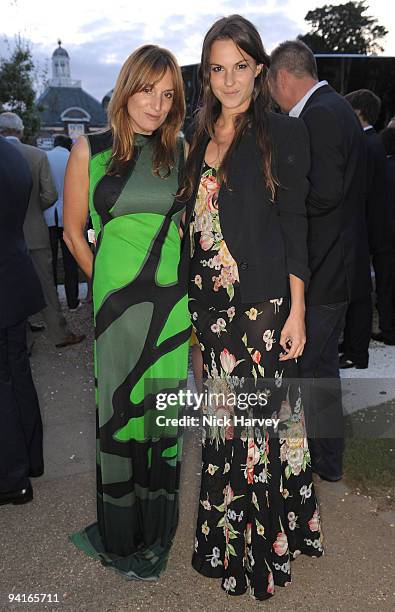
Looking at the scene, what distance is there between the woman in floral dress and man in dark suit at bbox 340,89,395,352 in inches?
107

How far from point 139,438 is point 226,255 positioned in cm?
87

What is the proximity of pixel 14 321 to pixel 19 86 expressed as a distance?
16.0m

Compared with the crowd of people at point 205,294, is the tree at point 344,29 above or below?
above

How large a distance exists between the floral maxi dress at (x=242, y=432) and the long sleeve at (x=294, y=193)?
0.57ft

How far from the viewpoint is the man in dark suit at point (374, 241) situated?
484 centimetres

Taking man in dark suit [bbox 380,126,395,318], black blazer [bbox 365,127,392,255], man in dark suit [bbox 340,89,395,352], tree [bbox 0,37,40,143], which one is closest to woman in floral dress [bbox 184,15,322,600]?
man in dark suit [bbox 340,89,395,352]

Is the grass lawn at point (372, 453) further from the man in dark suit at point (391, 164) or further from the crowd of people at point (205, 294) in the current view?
the man in dark suit at point (391, 164)

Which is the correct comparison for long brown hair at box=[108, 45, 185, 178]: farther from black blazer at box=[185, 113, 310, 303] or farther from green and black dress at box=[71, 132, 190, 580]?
black blazer at box=[185, 113, 310, 303]

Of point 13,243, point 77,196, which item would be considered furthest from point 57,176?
point 77,196

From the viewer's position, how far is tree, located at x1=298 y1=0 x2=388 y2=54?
27.0 metres

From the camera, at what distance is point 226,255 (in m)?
2.05

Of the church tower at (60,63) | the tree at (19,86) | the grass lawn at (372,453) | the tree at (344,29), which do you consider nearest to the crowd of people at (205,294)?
the grass lawn at (372,453)

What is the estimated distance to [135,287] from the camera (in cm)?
216

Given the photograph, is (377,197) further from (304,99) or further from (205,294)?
(205,294)
